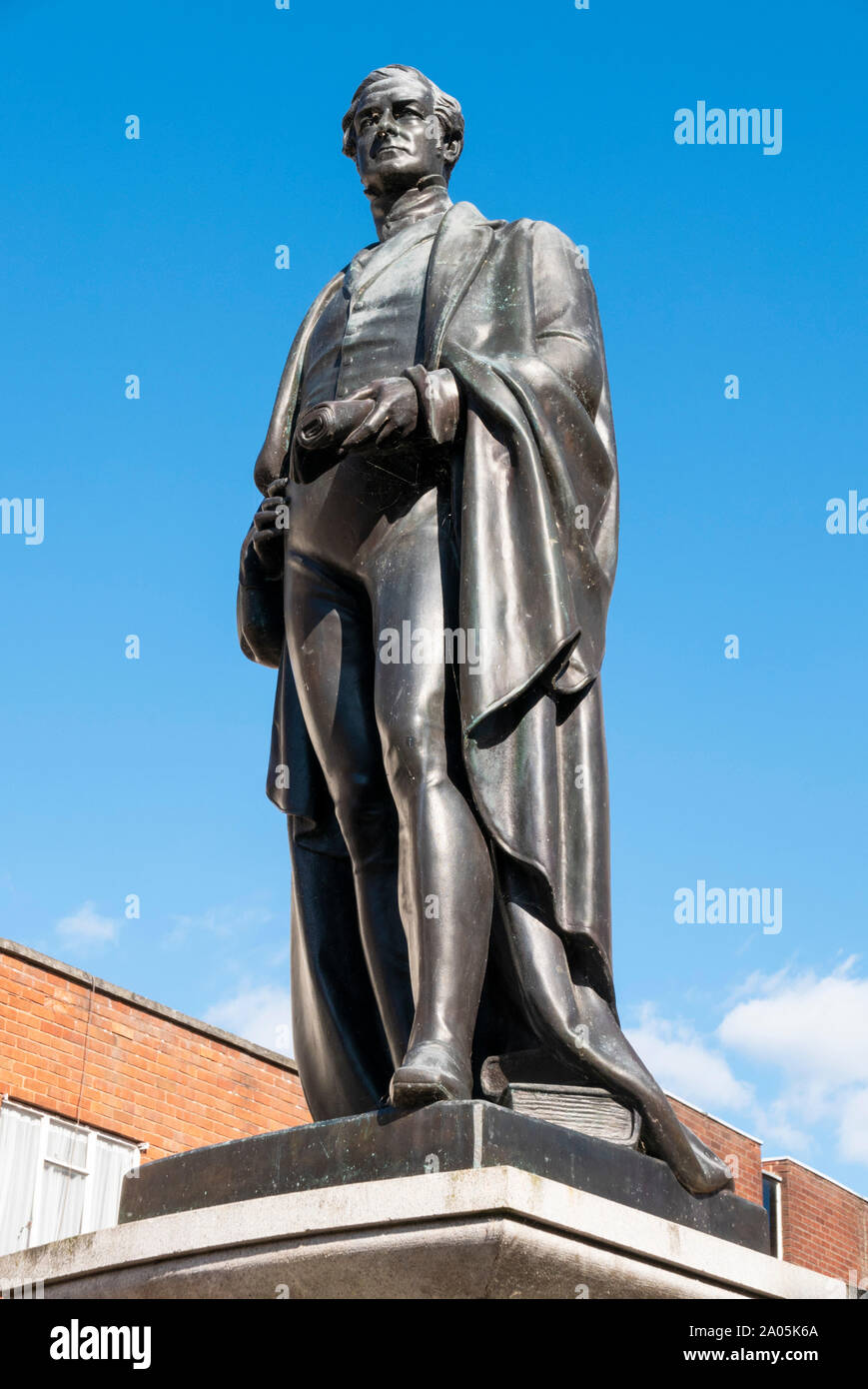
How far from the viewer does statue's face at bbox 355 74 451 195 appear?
5.50m

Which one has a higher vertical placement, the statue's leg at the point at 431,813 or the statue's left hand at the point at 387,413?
the statue's left hand at the point at 387,413

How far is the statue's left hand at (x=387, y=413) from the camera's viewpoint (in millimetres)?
4695

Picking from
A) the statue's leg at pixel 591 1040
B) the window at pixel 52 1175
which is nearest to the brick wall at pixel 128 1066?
the window at pixel 52 1175

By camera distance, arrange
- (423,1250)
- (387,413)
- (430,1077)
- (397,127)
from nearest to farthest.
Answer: (423,1250) → (430,1077) → (387,413) → (397,127)

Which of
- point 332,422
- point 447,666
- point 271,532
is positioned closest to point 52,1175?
point 271,532

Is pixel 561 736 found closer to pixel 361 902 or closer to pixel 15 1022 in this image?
pixel 361 902

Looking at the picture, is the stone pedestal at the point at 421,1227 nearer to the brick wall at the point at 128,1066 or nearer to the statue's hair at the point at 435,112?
the statue's hair at the point at 435,112

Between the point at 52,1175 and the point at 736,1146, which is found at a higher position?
the point at 736,1146

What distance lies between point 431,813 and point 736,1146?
23.2m

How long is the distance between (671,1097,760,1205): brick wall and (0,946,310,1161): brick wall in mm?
6830

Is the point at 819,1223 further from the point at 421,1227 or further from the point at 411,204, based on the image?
the point at 421,1227

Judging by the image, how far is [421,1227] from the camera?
3645 mm

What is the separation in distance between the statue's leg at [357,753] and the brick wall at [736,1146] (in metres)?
20.7
